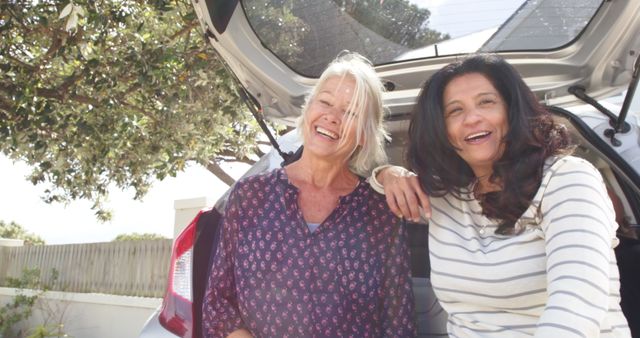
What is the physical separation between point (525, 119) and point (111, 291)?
7.52m

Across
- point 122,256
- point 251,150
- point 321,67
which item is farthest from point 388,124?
point 122,256

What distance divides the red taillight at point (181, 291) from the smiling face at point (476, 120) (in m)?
1.00

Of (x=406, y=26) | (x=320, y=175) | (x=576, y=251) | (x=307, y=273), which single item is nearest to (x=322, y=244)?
(x=307, y=273)

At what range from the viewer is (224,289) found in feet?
6.65

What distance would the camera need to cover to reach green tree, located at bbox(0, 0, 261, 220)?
5012 millimetres

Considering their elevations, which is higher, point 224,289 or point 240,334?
point 224,289

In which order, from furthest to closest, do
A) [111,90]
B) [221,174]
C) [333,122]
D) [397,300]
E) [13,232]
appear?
[13,232] < [221,174] < [111,90] < [333,122] < [397,300]

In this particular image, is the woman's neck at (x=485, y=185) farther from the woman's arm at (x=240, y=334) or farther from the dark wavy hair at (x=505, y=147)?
the woman's arm at (x=240, y=334)

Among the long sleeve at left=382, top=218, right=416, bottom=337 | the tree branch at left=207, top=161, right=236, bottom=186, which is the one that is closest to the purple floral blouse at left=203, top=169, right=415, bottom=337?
the long sleeve at left=382, top=218, right=416, bottom=337

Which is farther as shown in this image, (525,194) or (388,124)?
(388,124)

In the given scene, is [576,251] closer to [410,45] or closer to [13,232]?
[410,45]

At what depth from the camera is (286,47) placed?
2549mm

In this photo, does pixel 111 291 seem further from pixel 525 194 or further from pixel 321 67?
pixel 525 194

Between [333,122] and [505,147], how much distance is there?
625mm
